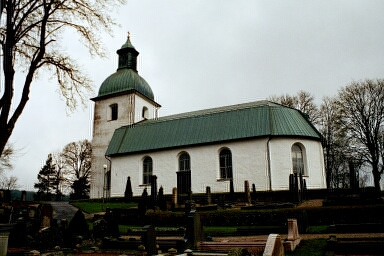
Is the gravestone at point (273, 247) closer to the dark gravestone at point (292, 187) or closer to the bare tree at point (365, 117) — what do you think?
the dark gravestone at point (292, 187)

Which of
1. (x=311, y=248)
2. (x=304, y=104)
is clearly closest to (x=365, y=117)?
(x=304, y=104)

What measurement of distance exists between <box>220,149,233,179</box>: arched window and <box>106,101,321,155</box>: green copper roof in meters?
1.08

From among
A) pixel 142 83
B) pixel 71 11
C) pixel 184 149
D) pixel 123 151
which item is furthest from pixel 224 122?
pixel 71 11

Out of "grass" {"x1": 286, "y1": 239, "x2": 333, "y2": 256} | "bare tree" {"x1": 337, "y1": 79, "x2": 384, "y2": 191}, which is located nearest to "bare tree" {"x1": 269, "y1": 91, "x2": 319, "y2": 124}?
"bare tree" {"x1": 337, "y1": 79, "x2": 384, "y2": 191}

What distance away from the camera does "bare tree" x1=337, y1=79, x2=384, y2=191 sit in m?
28.9

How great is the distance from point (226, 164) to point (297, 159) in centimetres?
480

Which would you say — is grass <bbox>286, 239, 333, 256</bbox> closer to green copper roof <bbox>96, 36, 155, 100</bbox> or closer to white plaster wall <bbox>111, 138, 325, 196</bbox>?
white plaster wall <bbox>111, 138, 325, 196</bbox>

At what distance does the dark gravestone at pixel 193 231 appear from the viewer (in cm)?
892

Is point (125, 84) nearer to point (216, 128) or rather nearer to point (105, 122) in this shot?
point (105, 122)

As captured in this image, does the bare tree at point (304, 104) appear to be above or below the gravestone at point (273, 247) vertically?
above

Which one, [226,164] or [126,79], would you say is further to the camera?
[126,79]

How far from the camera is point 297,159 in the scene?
944 inches

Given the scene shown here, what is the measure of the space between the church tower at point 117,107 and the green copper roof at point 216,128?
2464 mm

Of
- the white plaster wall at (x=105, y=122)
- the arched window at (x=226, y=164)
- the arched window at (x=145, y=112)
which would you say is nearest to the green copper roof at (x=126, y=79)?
the white plaster wall at (x=105, y=122)
